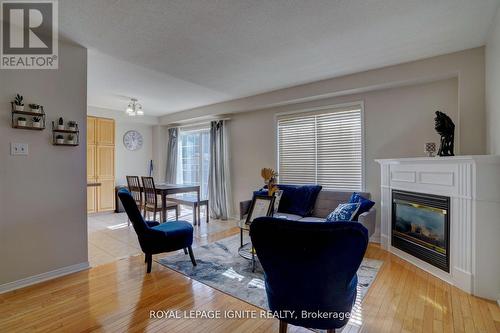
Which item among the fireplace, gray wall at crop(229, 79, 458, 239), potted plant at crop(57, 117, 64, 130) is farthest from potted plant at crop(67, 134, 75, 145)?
the fireplace

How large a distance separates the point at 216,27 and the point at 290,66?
51.8 inches

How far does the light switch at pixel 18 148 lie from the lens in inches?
92.7

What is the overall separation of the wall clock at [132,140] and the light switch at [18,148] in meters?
4.18

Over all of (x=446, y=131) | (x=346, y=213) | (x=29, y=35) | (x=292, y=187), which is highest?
→ (x=29, y=35)

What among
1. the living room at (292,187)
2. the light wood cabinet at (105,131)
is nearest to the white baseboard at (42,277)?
the living room at (292,187)

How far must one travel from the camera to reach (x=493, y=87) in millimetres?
2406

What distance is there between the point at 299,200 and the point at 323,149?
1.02 meters

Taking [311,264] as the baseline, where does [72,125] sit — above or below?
above

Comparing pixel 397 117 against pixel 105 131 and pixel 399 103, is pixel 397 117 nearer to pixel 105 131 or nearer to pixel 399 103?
pixel 399 103

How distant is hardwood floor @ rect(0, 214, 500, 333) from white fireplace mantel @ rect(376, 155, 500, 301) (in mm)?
148

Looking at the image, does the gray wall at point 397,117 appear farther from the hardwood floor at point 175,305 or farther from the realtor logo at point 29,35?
the realtor logo at point 29,35

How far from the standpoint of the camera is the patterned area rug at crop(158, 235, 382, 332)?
2.25 m

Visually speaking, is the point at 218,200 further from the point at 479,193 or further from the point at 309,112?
the point at 479,193

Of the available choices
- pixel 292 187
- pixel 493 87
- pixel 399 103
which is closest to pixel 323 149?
pixel 292 187
